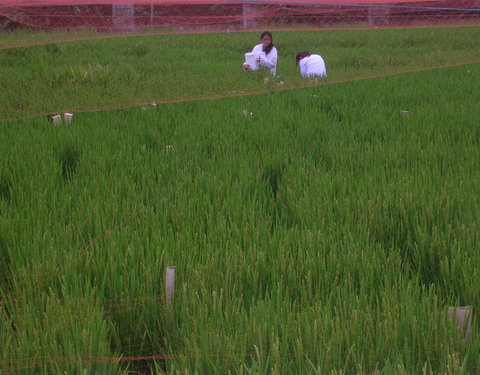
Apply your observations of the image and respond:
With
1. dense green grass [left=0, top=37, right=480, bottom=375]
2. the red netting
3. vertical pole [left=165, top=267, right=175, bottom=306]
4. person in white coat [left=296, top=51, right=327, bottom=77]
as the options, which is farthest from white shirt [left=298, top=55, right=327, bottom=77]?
vertical pole [left=165, top=267, right=175, bottom=306]

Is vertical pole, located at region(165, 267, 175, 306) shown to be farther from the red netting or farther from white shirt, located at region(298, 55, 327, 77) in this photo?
white shirt, located at region(298, 55, 327, 77)

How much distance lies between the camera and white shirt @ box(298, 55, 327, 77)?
5.55 m

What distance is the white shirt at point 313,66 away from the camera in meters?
5.55

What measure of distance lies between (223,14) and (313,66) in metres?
1.51

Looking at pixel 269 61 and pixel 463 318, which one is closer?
pixel 463 318

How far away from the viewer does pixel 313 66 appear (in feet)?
18.5

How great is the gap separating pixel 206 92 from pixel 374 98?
1332 millimetres

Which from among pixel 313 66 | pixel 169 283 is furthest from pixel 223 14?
pixel 169 283

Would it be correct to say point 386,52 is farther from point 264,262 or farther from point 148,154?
point 264,262

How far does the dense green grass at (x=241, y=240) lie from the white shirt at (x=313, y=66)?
1932 millimetres

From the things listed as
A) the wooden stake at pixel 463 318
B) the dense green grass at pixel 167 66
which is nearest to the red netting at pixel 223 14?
the dense green grass at pixel 167 66

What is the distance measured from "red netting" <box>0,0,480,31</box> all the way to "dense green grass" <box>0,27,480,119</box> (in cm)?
32

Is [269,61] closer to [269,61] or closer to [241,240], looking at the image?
[269,61]

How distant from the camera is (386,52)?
19.6ft
